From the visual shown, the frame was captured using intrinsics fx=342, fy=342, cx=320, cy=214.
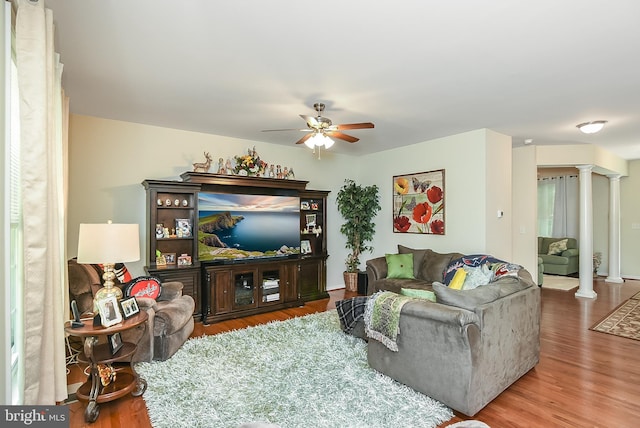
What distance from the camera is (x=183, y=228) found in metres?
4.72

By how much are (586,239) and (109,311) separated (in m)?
7.32

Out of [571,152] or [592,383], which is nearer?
[592,383]

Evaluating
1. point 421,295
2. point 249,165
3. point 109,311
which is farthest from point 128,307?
point 249,165

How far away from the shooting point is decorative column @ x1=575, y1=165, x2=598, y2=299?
6059mm

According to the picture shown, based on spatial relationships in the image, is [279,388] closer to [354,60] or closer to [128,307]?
[128,307]

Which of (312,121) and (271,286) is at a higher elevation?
(312,121)

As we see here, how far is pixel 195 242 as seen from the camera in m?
4.59

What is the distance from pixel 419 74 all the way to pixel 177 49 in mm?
1953

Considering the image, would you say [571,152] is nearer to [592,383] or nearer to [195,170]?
[592,383]

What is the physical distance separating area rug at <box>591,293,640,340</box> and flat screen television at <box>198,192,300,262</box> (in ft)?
14.1

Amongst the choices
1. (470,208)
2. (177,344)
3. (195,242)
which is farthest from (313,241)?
(177,344)

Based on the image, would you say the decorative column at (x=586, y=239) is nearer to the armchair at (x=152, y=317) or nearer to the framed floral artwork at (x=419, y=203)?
the framed floral artwork at (x=419, y=203)

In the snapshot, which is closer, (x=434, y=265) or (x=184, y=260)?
(x=184, y=260)

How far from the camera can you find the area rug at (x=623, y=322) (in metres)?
4.16
